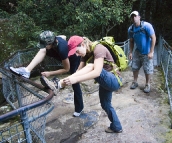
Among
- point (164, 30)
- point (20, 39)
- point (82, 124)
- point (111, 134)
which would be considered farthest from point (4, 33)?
point (164, 30)

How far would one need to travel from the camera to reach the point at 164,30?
41.4 ft

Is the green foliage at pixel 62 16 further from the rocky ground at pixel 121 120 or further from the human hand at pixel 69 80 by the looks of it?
the human hand at pixel 69 80

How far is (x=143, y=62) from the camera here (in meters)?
4.50

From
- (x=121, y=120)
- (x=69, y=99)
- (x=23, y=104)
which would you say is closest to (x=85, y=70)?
(x=121, y=120)

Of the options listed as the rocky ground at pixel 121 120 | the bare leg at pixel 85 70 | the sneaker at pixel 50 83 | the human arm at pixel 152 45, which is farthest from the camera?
the human arm at pixel 152 45

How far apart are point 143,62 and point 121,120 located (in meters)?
1.57

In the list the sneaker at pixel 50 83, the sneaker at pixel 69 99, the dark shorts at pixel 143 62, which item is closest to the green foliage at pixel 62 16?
the dark shorts at pixel 143 62

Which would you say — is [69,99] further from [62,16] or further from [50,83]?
[62,16]

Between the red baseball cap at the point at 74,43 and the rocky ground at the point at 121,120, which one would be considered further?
the rocky ground at the point at 121,120

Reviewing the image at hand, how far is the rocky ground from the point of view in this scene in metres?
3.10

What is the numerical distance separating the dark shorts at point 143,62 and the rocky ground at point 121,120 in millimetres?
539

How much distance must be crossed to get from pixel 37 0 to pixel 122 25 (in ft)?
19.5

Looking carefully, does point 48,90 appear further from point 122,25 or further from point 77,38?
point 122,25

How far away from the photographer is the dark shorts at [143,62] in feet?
14.5
